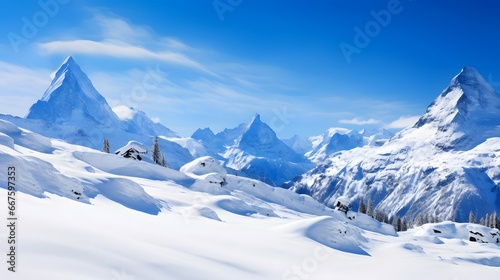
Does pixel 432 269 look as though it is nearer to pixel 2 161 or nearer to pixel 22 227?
pixel 22 227

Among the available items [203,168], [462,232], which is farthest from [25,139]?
[462,232]

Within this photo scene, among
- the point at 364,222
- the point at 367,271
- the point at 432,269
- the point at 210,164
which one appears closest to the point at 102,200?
the point at 367,271

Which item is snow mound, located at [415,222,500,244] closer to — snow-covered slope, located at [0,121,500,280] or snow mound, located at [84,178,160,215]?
snow-covered slope, located at [0,121,500,280]

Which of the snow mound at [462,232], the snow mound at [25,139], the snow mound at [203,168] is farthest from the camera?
the snow mound at [203,168]

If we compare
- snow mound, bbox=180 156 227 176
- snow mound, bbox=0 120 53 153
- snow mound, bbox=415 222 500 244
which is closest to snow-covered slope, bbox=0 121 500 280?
snow mound, bbox=0 120 53 153

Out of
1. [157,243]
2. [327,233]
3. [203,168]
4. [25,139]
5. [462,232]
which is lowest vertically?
[157,243]

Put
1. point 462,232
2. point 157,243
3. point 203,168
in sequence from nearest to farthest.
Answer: point 157,243
point 203,168
point 462,232

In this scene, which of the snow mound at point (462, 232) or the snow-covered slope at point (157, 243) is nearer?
the snow-covered slope at point (157, 243)

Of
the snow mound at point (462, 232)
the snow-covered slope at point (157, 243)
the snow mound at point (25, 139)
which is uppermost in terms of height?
the snow mound at point (25, 139)

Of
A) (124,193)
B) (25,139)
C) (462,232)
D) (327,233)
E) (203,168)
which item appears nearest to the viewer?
(327,233)

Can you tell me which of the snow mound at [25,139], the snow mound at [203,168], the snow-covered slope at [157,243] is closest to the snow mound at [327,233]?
the snow-covered slope at [157,243]

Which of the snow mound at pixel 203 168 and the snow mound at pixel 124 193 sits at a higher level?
the snow mound at pixel 203 168

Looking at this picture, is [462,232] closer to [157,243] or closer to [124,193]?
[124,193]

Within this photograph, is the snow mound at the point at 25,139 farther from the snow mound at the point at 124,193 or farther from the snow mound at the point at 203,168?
the snow mound at the point at 124,193
